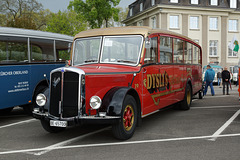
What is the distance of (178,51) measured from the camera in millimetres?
9719

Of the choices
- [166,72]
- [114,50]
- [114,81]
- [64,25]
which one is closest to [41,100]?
[114,81]

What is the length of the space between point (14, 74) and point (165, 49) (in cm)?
441

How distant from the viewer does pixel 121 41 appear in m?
6.93

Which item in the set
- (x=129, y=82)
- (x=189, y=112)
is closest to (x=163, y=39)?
(x=129, y=82)

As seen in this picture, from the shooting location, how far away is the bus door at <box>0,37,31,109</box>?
8266mm

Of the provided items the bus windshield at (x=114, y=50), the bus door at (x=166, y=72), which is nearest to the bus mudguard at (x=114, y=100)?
the bus windshield at (x=114, y=50)

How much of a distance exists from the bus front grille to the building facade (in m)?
33.3

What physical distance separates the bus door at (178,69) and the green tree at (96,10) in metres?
23.7

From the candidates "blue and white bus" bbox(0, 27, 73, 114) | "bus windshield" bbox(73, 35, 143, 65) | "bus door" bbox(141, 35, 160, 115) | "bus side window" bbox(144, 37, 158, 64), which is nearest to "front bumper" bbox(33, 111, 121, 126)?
"bus door" bbox(141, 35, 160, 115)

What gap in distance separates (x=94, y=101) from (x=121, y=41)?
1.94 m

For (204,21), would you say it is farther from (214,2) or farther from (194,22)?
(214,2)

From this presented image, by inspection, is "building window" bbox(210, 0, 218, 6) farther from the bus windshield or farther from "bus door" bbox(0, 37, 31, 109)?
the bus windshield

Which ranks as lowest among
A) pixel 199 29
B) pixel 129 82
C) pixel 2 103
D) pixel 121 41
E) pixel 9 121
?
pixel 9 121

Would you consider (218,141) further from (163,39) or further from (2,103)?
(2,103)
